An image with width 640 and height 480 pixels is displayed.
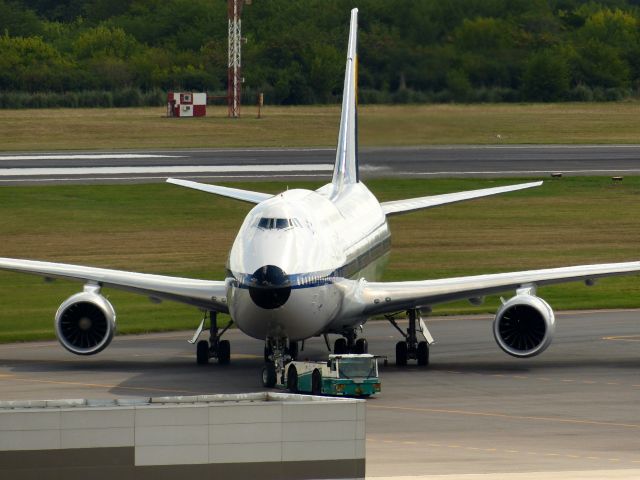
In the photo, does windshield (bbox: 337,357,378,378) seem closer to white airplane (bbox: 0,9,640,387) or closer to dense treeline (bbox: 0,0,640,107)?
white airplane (bbox: 0,9,640,387)

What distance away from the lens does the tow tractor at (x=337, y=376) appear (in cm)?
4241

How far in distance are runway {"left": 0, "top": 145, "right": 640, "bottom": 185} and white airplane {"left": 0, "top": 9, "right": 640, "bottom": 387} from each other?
162 ft

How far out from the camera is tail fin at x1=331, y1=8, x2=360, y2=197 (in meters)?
58.2

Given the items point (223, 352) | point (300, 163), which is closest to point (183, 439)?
point (223, 352)

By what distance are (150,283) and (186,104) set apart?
4562 inches

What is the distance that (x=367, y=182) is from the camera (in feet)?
344

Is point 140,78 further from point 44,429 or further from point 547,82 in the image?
point 44,429

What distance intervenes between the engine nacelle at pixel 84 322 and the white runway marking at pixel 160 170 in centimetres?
6237

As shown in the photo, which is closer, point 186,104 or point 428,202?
point 428,202

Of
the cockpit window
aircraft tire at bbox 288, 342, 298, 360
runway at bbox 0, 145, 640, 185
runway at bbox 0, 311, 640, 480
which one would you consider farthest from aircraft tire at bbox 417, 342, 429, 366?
runway at bbox 0, 145, 640, 185

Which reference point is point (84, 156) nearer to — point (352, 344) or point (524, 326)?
→ point (352, 344)

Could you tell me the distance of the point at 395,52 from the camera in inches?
2689

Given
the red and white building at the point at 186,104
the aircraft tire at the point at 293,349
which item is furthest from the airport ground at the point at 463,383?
the red and white building at the point at 186,104

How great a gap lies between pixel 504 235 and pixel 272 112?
227 feet
